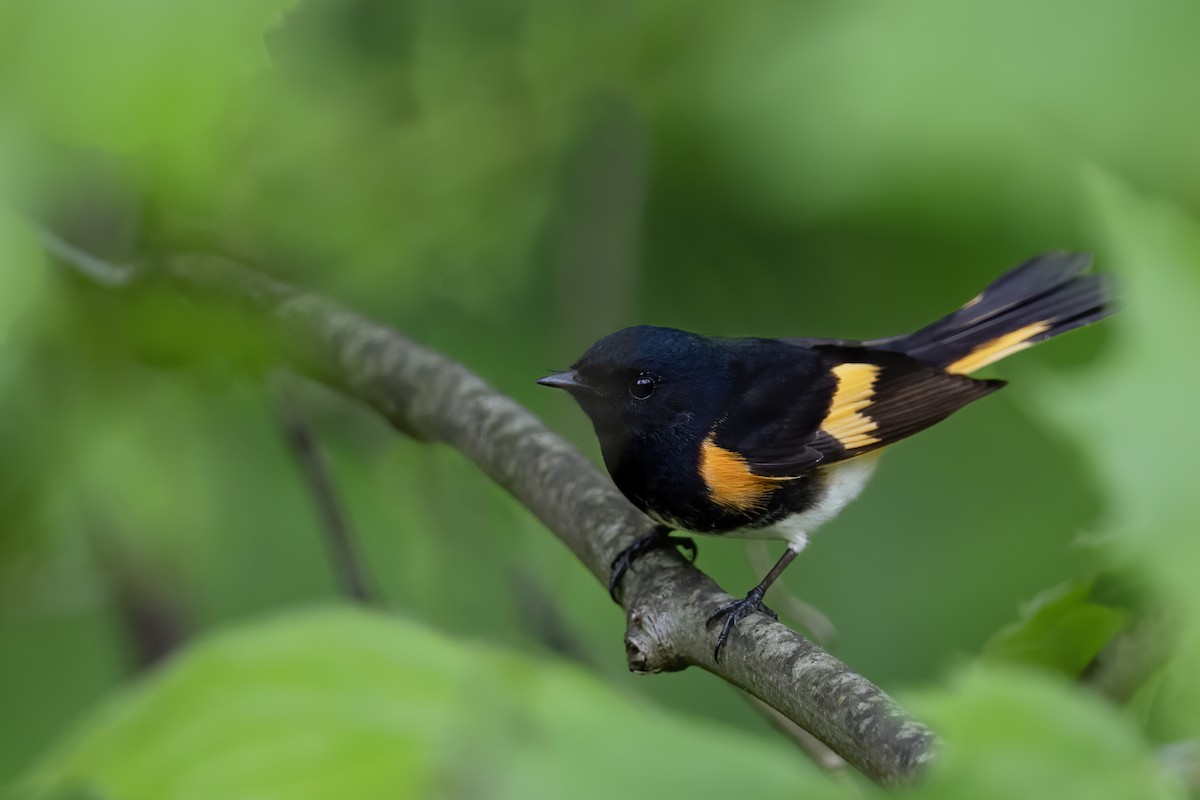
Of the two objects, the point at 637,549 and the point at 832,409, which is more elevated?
the point at 832,409

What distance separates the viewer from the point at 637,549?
2.09 m

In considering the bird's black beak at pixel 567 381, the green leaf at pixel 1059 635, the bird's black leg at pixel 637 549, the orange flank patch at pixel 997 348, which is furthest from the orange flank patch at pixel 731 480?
the green leaf at pixel 1059 635

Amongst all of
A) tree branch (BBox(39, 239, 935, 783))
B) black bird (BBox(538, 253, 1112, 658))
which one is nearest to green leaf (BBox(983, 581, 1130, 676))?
tree branch (BBox(39, 239, 935, 783))

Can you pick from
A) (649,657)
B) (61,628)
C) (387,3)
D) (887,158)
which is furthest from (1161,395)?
(61,628)

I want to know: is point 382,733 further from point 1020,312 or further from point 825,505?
point 1020,312

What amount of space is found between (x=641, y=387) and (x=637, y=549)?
1.14 feet

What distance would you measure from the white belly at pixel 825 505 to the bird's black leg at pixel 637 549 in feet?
0.67

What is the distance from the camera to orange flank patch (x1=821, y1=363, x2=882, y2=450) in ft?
8.03

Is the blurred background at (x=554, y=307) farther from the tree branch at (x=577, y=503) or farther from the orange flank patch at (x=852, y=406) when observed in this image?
the orange flank patch at (x=852, y=406)

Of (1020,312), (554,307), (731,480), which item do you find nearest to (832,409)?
(731,480)

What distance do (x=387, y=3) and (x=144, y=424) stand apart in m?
0.90

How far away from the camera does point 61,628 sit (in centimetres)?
352

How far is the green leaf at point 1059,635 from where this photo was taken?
159cm

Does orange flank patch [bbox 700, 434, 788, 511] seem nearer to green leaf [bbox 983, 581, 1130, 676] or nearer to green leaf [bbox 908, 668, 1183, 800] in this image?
green leaf [bbox 983, 581, 1130, 676]
